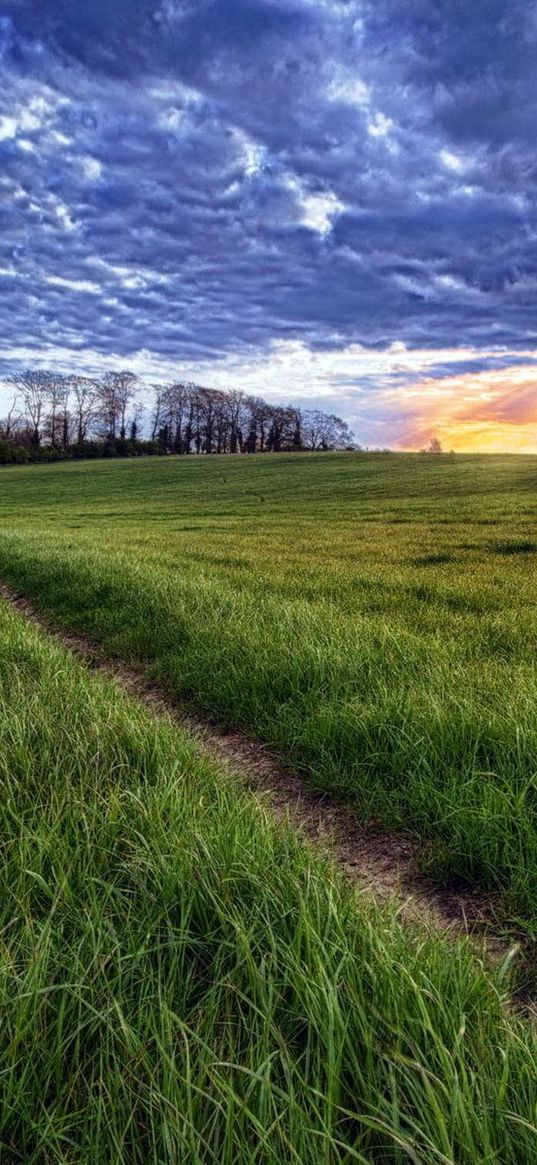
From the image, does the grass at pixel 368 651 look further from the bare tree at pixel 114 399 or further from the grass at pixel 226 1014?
the bare tree at pixel 114 399

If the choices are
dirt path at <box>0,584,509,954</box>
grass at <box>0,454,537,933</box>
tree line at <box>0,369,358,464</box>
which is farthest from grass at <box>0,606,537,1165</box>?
tree line at <box>0,369,358,464</box>

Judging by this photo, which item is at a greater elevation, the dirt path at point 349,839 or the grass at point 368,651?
the grass at point 368,651

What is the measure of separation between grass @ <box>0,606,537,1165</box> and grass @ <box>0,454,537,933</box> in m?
0.95

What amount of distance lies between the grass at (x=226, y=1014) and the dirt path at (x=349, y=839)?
0.40 meters

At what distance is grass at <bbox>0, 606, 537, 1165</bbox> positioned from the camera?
4.31 feet

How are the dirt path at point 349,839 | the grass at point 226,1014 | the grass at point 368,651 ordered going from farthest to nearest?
the grass at point 368,651 → the dirt path at point 349,839 → the grass at point 226,1014

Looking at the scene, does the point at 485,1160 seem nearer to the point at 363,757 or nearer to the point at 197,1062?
the point at 197,1062

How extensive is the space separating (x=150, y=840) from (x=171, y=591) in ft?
19.4

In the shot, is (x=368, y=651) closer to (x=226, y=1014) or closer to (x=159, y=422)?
(x=226, y=1014)

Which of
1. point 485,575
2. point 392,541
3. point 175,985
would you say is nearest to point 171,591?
point 485,575

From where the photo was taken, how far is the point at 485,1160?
122 centimetres

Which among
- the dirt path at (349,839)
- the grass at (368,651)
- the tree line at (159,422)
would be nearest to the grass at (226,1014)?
the dirt path at (349,839)

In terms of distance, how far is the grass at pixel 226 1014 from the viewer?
1.31 metres

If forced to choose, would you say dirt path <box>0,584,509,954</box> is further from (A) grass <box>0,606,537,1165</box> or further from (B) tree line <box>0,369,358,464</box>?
(B) tree line <box>0,369,358,464</box>
